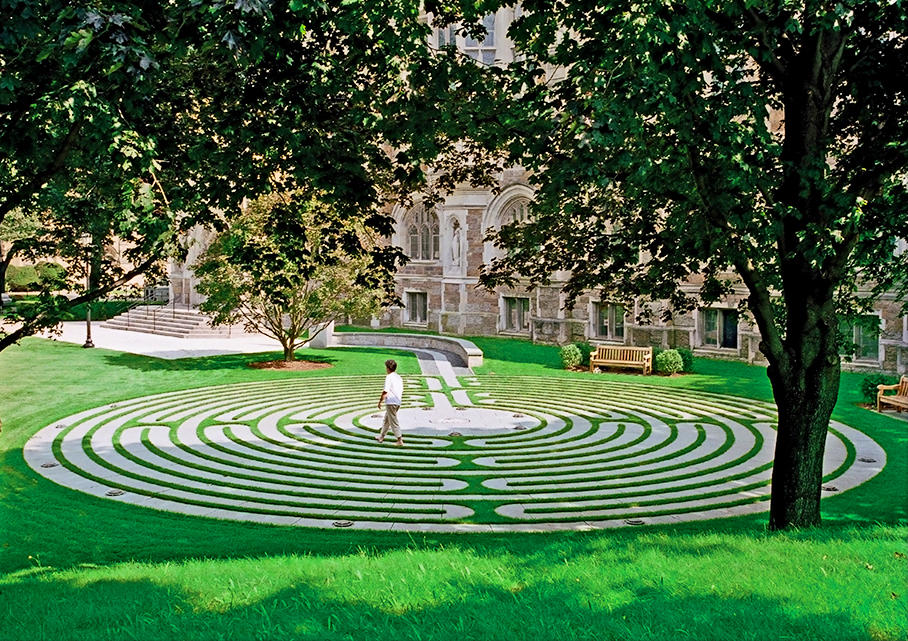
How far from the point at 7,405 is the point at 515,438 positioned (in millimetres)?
13060

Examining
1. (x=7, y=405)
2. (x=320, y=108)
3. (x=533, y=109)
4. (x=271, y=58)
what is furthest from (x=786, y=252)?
(x=7, y=405)

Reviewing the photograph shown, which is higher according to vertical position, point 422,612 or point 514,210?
point 514,210

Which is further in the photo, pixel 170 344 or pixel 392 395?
pixel 170 344

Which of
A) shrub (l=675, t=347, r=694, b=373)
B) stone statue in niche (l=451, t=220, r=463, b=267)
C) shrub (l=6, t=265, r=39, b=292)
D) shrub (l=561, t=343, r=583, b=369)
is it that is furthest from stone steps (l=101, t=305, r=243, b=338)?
shrub (l=675, t=347, r=694, b=373)

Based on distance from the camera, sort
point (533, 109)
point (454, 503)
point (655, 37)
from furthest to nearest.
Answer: point (454, 503) → point (533, 109) → point (655, 37)

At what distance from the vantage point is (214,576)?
23.0 ft

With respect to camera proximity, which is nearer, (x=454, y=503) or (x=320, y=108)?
(x=320, y=108)

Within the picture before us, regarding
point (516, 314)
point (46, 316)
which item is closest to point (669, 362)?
point (516, 314)

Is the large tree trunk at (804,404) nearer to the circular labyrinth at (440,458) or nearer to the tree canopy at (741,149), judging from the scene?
the tree canopy at (741,149)

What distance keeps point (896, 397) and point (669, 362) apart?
829cm

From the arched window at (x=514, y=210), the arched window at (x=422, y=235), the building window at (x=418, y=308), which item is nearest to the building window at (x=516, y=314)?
the arched window at (x=514, y=210)

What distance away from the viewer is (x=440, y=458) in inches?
611

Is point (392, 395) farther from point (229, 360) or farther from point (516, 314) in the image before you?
point (516, 314)

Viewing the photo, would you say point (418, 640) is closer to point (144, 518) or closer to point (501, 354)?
point (144, 518)
